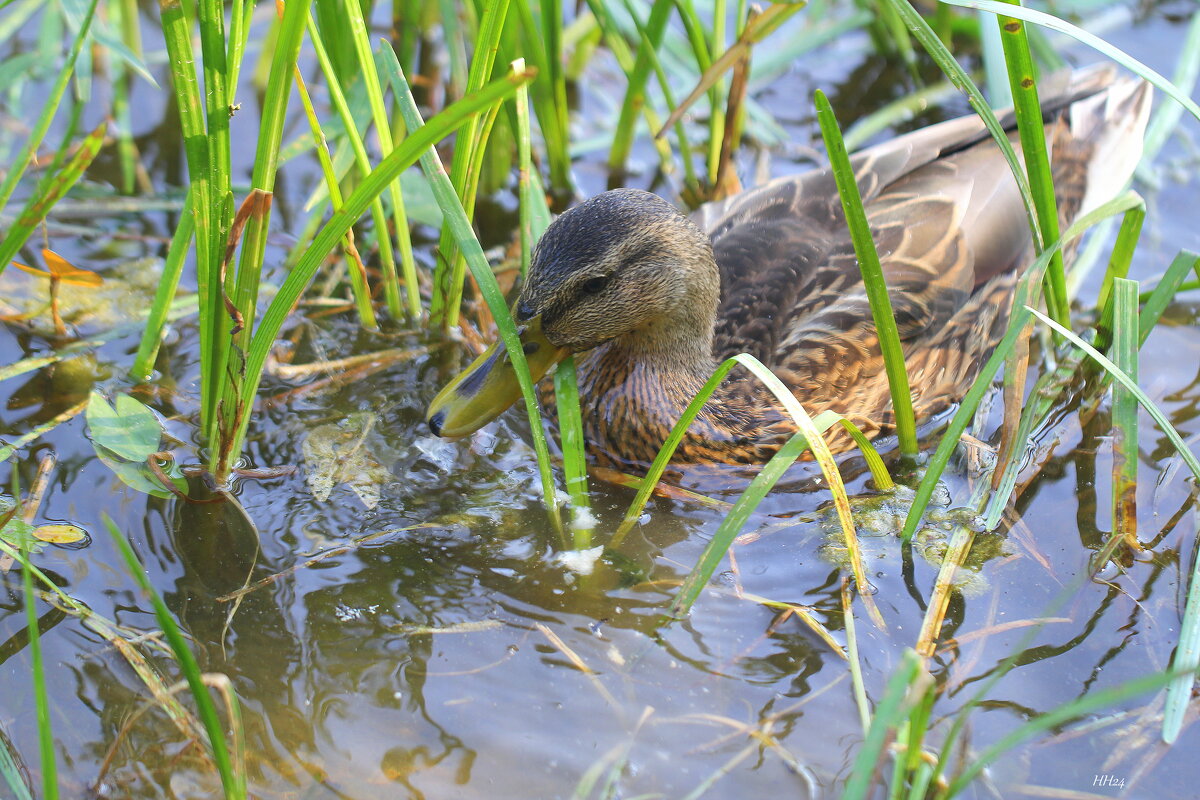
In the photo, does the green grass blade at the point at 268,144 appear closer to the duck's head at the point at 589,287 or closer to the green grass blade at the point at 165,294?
the green grass blade at the point at 165,294

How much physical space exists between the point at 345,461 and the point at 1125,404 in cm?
226

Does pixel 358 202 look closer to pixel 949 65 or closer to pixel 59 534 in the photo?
pixel 59 534

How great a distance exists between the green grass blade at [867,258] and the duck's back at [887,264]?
48 cm

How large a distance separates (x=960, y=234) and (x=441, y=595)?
230 cm

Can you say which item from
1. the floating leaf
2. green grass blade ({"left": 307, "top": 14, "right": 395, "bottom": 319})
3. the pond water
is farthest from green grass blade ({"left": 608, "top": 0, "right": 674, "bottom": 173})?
the floating leaf

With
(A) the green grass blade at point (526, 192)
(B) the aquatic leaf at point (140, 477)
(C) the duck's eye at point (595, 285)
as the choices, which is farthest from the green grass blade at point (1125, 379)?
(B) the aquatic leaf at point (140, 477)

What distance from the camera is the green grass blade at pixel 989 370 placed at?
9.04 feet

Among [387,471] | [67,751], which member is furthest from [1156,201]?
[67,751]

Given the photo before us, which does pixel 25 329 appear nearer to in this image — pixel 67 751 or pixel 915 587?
pixel 67 751

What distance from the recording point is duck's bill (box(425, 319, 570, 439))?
3.19 metres

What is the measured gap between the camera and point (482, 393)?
3193mm

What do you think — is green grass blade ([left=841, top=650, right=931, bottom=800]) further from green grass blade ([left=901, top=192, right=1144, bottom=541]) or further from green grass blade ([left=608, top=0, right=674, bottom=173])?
green grass blade ([left=608, top=0, right=674, bottom=173])

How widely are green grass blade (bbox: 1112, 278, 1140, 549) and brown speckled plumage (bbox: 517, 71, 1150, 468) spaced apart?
781 millimetres

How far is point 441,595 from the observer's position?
9.86 ft
